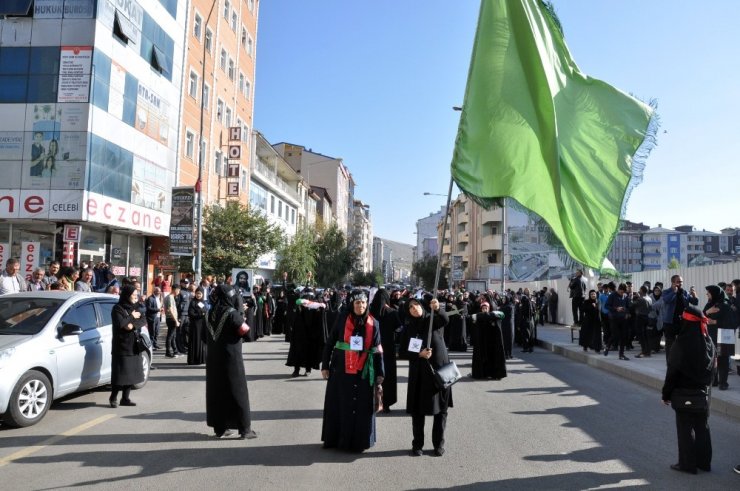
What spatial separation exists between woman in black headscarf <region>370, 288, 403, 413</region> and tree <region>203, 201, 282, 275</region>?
57.9ft

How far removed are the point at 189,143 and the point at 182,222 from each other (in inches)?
431

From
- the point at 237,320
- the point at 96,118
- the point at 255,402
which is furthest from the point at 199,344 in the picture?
the point at 96,118

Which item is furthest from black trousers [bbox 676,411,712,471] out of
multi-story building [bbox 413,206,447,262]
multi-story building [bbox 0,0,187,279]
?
multi-story building [bbox 413,206,447,262]

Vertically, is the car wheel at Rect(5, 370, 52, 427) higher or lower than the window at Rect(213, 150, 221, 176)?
lower

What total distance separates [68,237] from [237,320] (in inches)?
582

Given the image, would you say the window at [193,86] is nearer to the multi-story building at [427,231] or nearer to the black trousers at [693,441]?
the black trousers at [693,441]

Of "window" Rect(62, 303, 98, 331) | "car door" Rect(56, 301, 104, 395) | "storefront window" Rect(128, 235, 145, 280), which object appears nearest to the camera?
"car door" Rect(56, 301, 104, 395)

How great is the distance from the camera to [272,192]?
1966 inches

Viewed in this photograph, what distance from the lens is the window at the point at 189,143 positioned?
31.2 m

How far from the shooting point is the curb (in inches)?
359

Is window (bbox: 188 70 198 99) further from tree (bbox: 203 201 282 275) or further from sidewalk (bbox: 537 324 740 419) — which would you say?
sidewalk (bbox: 537 324 740 419)

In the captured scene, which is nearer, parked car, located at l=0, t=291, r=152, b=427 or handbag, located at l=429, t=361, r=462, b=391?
handbag, located at l=429, t=361, r=462, b=391

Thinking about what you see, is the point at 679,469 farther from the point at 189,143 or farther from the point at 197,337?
the point at 189,143

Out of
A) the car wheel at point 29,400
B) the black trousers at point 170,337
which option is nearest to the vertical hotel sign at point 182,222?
the black trousers at point 170,337
